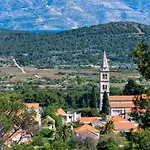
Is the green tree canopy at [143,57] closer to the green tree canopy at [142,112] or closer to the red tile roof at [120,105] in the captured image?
the green tree canopy at [142,112]

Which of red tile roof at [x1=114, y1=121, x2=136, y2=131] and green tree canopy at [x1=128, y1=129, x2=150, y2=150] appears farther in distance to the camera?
red tile roof at [x1=114, y1=121, x2=136, y2=131]

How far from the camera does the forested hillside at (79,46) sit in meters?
150

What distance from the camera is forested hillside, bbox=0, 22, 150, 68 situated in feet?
494

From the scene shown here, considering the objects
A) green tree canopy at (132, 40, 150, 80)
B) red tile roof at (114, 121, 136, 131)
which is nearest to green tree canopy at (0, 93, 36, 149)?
green tree canopy at (132, 40, 150, 80)

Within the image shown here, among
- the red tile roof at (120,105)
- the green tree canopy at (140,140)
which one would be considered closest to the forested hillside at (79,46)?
the red tile roof at (120,105)

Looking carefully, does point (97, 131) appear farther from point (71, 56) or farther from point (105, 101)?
point (71, 56)

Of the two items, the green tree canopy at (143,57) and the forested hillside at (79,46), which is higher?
the green tree canopy at (143,57)

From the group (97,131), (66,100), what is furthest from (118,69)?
(97,131)

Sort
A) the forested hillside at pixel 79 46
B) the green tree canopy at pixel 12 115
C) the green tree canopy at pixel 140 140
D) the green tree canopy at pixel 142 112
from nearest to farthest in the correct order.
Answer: the green tree canopy at pixel 140 140, the green tree canopy at pixel 142 112, the green tree canopy at pixel 12 115, the forested hillside at pixel 79 46

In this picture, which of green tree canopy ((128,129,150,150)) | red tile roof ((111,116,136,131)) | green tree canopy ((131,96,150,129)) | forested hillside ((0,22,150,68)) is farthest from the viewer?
forested hillside ((0,22,150,68))

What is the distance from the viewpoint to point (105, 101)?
61031 millimetres

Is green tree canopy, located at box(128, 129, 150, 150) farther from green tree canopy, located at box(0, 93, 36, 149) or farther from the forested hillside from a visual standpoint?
the forested hillside

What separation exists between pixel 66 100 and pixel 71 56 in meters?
80.8

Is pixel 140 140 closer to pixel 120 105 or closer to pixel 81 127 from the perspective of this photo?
pixel 81 127
